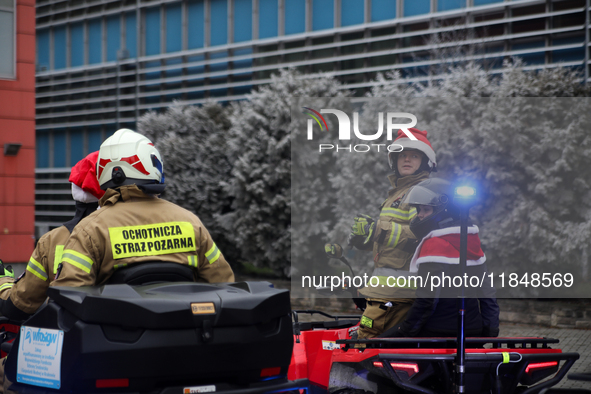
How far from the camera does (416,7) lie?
2055cm

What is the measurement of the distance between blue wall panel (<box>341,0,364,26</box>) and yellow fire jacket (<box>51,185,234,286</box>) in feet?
63.2

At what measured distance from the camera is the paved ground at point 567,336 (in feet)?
26.5

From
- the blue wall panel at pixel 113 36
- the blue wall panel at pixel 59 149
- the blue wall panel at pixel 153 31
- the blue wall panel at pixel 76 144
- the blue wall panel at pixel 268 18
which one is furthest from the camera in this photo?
the blue wall panel at pixel 59 149

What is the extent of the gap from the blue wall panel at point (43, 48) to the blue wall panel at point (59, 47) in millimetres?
543

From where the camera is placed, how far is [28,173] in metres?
14.7

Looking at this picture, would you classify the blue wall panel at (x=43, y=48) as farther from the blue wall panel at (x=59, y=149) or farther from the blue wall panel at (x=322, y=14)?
the blue wall panel at (x=322, y=14)

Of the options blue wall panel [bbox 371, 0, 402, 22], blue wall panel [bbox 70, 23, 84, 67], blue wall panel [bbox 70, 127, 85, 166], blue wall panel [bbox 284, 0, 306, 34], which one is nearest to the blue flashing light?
blue wall panel [bbox 371, 0, 402, 22]

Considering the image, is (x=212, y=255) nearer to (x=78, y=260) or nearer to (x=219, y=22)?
(x=78, y=260)

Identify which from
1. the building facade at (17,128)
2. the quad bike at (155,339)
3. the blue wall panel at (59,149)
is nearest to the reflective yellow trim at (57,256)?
the quad bike at (155,339)

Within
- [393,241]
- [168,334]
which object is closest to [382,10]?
[393,241]

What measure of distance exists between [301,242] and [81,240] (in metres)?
11.0

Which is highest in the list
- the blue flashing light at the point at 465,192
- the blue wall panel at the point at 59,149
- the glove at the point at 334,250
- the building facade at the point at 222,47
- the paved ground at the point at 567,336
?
the building facade at the point at 222,47

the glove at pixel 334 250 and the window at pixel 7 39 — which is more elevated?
the window at pixel 7 39

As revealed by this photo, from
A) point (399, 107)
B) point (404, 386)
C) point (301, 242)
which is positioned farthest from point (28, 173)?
point (404, 386)
